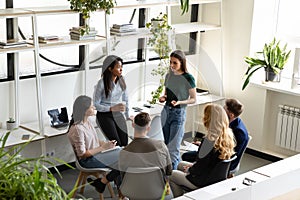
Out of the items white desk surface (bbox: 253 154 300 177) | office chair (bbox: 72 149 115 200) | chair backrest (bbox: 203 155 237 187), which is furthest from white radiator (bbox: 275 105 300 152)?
white desk surface (bbox: 253 154 300 177)

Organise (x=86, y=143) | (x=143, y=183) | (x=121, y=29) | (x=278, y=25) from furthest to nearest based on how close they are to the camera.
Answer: (x=278, y=25)
(x=121, y=29)
(x=86, y=143)
(x=143, y=183)

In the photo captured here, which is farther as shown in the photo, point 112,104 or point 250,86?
point 250,86

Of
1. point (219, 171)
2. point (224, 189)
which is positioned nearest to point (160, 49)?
point (219, 171)

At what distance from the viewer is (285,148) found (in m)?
6.27

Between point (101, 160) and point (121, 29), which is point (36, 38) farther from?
point (101, 160)

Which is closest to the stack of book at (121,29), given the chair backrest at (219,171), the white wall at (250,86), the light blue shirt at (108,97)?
the light blue shirt at (108,97)

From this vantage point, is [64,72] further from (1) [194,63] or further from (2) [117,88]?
(1) [194,63]

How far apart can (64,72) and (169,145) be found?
150 cm

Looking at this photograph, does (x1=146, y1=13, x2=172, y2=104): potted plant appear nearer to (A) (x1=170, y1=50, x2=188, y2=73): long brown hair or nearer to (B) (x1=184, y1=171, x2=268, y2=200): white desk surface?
(A) (x1=170, y1=50, x2=188, y2=73): long brown hair

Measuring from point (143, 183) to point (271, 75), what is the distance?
261 cm

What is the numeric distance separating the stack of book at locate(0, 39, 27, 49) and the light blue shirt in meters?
0.74

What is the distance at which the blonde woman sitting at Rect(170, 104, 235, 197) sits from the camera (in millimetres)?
4219

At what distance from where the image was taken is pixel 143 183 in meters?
4.14

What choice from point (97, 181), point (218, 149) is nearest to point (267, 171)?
point (218, 149)
